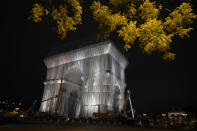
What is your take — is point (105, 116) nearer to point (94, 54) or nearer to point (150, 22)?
point (94, 54)

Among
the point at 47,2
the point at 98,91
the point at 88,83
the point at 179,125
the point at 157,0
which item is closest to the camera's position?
the point at 47,2

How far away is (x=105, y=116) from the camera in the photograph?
86.8 feet

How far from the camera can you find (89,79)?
36.2m

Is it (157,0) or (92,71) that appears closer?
(157,0)

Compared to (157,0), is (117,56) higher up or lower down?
higher up

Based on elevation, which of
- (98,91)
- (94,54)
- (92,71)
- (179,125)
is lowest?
(179,125)

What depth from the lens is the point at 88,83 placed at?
36.0 m

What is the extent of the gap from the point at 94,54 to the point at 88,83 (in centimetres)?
664

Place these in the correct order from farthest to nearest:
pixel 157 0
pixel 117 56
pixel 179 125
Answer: pixel 117 56 → pixel 179 125 → pixel 157 0

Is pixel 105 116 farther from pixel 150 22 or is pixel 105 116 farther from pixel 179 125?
pixel 150 22

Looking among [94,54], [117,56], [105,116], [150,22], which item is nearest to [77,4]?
[150,22]

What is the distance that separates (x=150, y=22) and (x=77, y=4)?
A: 3.32 meters

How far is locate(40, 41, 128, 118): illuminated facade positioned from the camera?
33188 mm

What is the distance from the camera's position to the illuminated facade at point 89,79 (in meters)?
33.2
